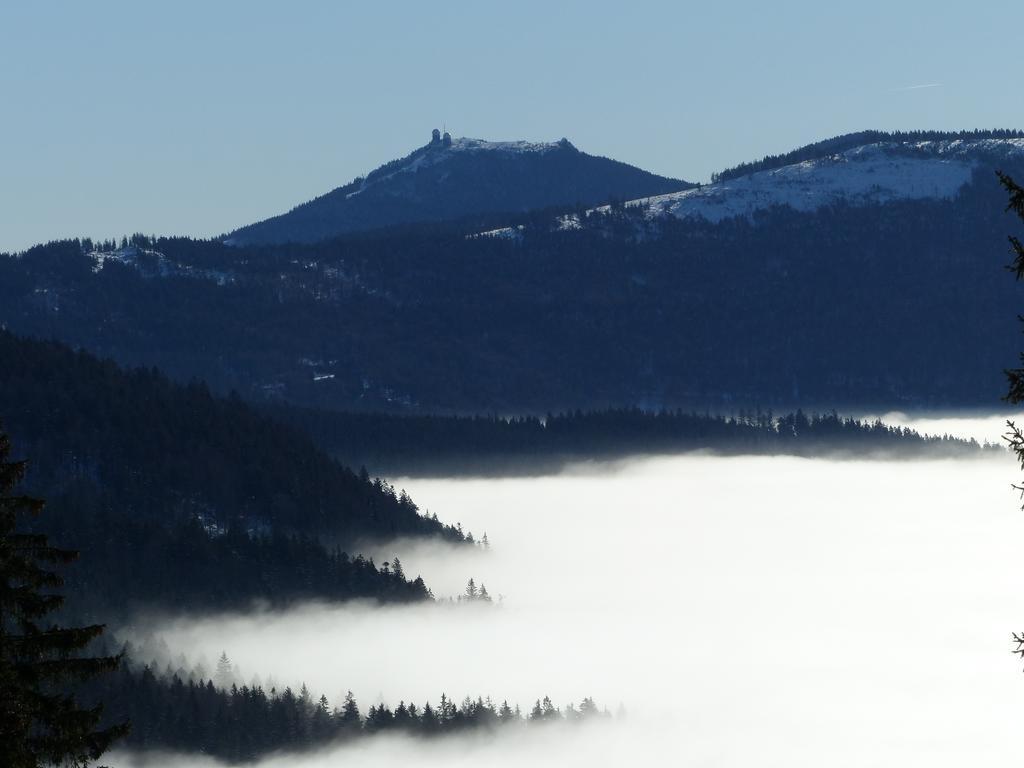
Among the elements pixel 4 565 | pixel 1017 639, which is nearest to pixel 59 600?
pixel 4 565

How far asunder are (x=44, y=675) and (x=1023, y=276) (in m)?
21.2

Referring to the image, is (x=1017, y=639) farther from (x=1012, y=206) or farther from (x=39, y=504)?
(x=39, y=504)

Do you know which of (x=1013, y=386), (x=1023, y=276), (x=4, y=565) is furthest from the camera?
(x=4, y=565)

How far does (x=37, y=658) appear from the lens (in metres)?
40.7

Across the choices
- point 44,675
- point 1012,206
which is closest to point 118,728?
point 44,675

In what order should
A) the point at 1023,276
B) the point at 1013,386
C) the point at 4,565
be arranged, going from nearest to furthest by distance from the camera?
1. the point at 1013,386
2. the point at 1023,276
3. the point at 4,565

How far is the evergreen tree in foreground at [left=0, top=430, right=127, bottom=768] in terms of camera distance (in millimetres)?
39875

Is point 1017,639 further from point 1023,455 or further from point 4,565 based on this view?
point 4,565

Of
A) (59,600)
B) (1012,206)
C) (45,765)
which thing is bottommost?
(45,765)

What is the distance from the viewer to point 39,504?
40531mm

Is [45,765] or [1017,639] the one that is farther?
[45,765]

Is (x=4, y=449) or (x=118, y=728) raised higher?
(x=4, y=449)

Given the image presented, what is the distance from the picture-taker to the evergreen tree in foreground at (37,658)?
3988 cm

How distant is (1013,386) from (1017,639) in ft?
15.2
